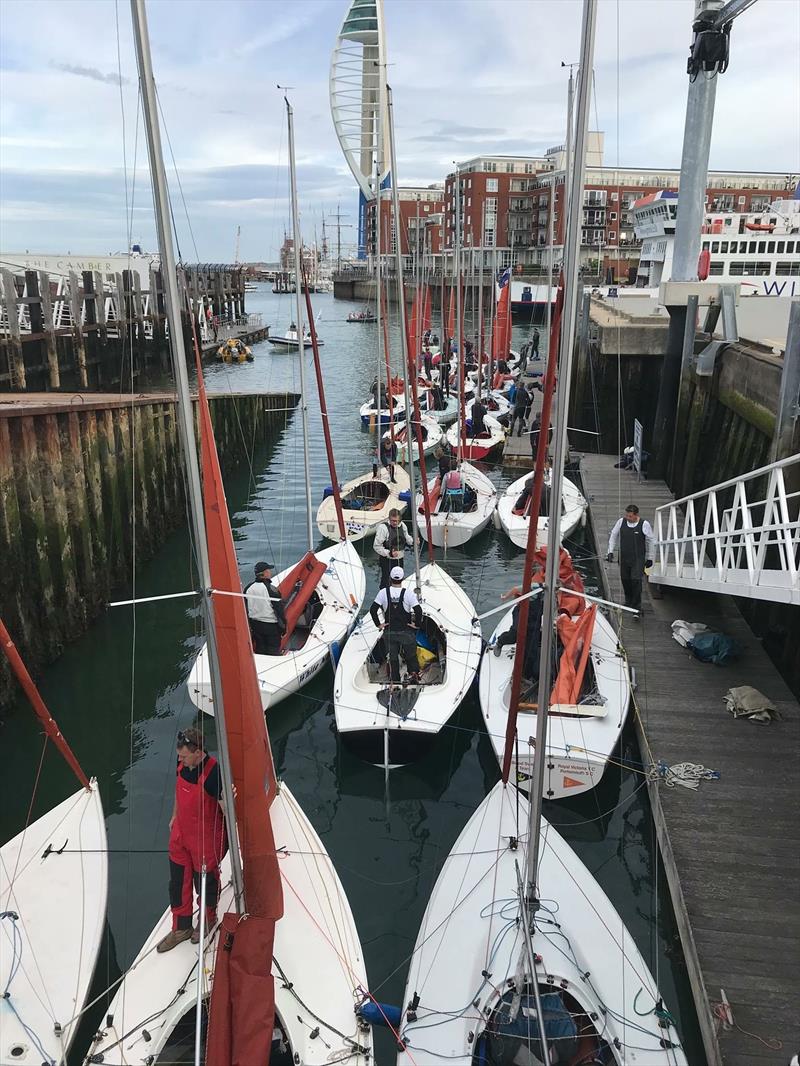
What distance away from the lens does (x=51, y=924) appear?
623 cm

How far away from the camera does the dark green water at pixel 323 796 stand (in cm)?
740

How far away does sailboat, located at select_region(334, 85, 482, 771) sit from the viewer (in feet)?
29.8

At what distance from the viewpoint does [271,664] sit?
10812 millimetres

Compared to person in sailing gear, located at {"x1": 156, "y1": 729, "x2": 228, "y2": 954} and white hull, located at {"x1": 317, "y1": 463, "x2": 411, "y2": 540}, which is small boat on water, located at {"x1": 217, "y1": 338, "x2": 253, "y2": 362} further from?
person in sailing gear, located at {"x1": 156, "y1": 729, "x2": 228, "y2": 954}

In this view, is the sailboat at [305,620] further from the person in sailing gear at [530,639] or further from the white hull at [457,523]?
the white hull at [457,523]

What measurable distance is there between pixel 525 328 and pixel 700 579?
67695 mm

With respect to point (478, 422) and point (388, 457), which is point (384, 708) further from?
point (478, 422)

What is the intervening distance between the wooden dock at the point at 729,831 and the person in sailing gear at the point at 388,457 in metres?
9.42

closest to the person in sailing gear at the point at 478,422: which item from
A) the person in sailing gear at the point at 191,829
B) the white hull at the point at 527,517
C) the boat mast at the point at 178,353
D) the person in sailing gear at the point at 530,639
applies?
the white hull at the point at 527,517

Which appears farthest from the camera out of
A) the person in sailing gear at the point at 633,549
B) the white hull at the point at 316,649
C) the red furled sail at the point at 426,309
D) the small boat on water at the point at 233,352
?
the small boat on water at the point at 233,352

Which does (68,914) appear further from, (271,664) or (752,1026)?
(752,1026)

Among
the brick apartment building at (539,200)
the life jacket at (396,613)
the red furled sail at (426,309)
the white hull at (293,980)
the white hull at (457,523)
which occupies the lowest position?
the white hull at (457,523)

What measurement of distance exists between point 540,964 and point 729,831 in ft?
9.28

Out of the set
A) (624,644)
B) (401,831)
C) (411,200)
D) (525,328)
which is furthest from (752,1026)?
(411,200)
